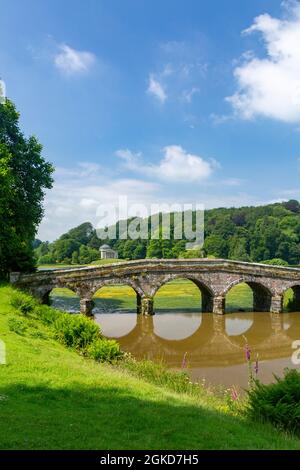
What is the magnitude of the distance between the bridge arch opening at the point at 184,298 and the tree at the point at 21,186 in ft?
33.1

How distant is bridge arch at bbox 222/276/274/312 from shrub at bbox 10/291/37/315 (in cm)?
1554

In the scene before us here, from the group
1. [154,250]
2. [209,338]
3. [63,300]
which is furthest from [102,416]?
[154,250]

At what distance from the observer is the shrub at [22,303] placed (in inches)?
727

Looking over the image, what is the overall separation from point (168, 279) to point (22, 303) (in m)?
12.8

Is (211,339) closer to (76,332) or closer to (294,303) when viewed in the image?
(76,332)

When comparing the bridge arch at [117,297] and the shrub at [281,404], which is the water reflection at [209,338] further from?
the shrub at [281,404]

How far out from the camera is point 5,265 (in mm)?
25281

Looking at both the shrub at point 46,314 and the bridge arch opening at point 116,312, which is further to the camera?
the bridge arch opening at point 116,312

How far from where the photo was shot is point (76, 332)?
1644 cm

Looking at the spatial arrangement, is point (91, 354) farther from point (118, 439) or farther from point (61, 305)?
point (61, 305)

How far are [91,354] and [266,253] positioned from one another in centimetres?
7128

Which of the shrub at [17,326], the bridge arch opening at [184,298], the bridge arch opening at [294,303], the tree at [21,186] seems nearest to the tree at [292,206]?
the bridge arch opening at [184,298]

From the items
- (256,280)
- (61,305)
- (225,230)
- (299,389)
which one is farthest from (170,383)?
(225,230)

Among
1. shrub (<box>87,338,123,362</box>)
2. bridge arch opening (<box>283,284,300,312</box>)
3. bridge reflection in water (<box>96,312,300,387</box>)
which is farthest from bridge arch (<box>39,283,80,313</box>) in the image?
bridge arch opening (<box>283,284,300,312</box>)
